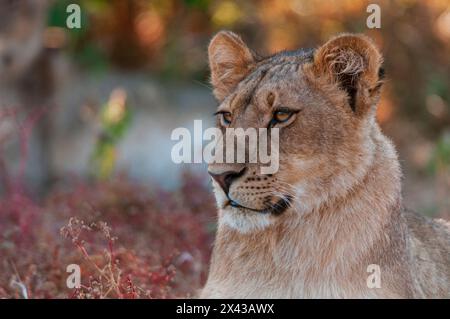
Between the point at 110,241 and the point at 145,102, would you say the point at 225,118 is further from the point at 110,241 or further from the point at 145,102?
the point at 145,102

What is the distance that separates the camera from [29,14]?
9.92 meters

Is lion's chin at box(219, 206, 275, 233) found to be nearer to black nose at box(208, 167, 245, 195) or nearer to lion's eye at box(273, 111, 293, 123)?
black nose at box(208, 167, 245, 195)

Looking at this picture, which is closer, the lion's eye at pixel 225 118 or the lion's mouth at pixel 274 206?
the lion's mouth at pixel 274 206

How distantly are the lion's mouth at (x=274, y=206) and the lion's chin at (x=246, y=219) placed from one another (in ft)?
0.05

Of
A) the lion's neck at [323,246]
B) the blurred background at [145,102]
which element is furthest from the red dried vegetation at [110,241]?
the lion's neck at [323,246]

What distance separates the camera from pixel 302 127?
155 inches

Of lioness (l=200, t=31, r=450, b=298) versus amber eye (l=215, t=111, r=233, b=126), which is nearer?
lioness (l=200, t=31, r=450, b=298)

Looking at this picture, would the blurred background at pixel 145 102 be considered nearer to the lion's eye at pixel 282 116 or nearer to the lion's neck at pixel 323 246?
the lion's neck at pixel 323 246

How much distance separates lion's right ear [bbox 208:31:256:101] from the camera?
458 centimetres

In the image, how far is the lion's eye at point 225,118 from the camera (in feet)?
13.9

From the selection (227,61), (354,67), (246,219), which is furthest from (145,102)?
(246,219)

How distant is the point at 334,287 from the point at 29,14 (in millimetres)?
6929

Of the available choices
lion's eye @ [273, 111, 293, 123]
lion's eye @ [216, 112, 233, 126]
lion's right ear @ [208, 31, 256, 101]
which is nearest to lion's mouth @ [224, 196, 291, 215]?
lion's eye @ [273, 111, 293, 123]

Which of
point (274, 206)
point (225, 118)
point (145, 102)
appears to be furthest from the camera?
point (145, 102)
